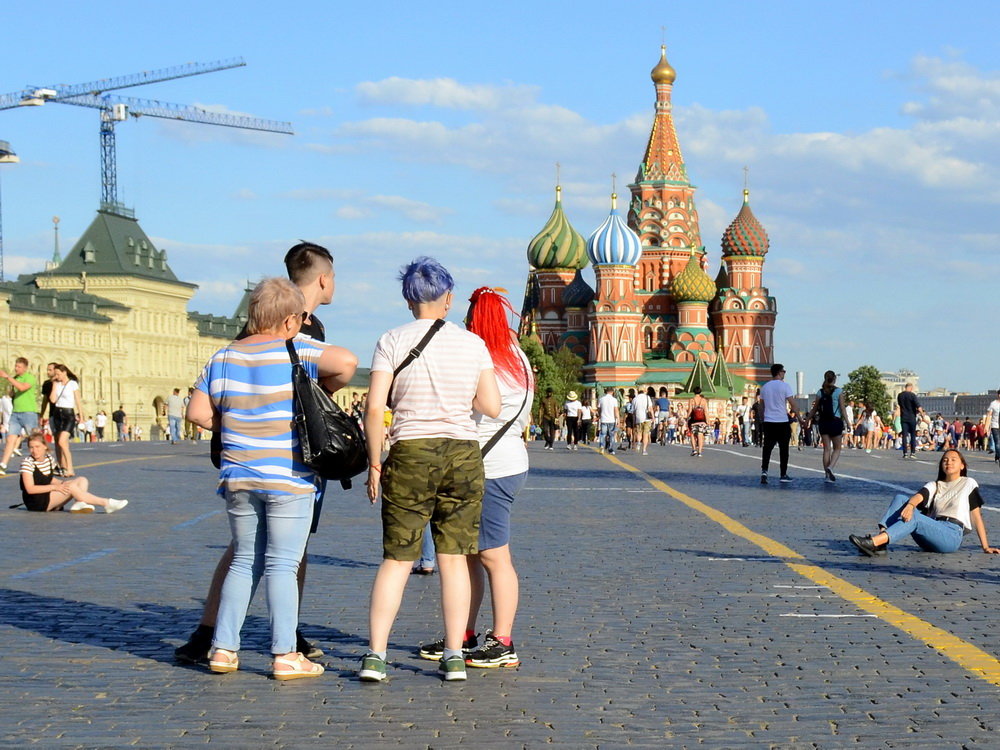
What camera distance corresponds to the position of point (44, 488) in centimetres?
1527

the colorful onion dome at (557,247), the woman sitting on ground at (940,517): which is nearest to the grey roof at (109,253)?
the colorful onion dome at (557,247)

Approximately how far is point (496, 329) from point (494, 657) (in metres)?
1.36

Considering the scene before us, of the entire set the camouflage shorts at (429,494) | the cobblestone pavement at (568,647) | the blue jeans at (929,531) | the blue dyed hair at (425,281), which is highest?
the blue dyed hair at (425,281)

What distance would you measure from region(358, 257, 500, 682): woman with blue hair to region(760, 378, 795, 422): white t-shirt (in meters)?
15.4

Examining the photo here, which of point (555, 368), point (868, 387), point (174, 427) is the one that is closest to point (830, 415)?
point (174, 427)

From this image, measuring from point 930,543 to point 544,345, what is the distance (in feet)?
403

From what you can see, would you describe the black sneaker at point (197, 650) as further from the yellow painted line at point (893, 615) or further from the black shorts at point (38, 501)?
the black shorts at point (38, 501)

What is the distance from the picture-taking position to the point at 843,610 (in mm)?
8539

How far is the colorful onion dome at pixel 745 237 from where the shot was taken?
132 m

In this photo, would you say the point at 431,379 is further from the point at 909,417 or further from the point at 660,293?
the point at 660,293

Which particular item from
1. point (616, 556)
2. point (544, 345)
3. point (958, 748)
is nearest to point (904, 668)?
point (958, 748)

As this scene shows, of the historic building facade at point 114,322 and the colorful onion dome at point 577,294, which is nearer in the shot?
the historic building facade at point 114,322

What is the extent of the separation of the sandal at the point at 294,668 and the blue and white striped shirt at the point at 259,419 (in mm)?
638

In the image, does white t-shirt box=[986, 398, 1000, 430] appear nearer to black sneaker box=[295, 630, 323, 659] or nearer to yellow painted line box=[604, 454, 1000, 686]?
yellow painted line box=[604, 454, 1000, 686]
